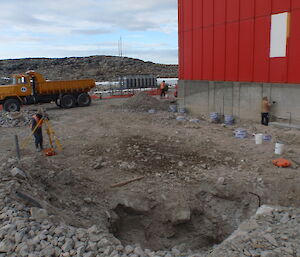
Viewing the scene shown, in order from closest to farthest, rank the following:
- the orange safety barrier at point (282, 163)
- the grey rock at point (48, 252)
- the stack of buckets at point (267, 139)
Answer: the grey rock at point (48, 252) < the orange safety barrier at point (282, 163) < the stack of buckets at point (267, 139)

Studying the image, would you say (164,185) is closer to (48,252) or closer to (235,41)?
(48,252)

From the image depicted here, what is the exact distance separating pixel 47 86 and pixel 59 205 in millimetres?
14590

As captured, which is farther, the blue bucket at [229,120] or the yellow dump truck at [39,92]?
the yellow dump truck at [39,92]

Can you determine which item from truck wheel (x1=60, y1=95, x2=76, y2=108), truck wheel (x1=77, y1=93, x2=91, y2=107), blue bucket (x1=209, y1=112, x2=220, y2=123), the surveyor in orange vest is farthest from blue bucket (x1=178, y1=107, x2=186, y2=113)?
truck wheel (x1=60, y1=95, x2=76, y2=108)

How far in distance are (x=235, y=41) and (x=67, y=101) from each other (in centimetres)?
1174

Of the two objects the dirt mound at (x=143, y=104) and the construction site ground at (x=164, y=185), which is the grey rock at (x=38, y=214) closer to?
the construction site ground at (x=164, y=185)

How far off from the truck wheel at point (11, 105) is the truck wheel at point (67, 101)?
2.92 m

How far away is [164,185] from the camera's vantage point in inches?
317

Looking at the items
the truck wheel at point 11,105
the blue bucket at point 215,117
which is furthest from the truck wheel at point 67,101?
the blue bucket at point 215,117

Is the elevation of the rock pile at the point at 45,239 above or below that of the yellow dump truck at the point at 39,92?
below

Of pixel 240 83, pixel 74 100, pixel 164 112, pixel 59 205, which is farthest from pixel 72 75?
pixel 59 205

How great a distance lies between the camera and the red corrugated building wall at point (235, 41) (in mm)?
12258

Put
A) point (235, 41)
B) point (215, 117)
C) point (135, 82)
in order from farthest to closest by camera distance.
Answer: point (135, 82) < point (215, 117) < point (235, 41)

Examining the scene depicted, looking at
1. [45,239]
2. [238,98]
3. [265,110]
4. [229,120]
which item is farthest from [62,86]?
[45,239]
